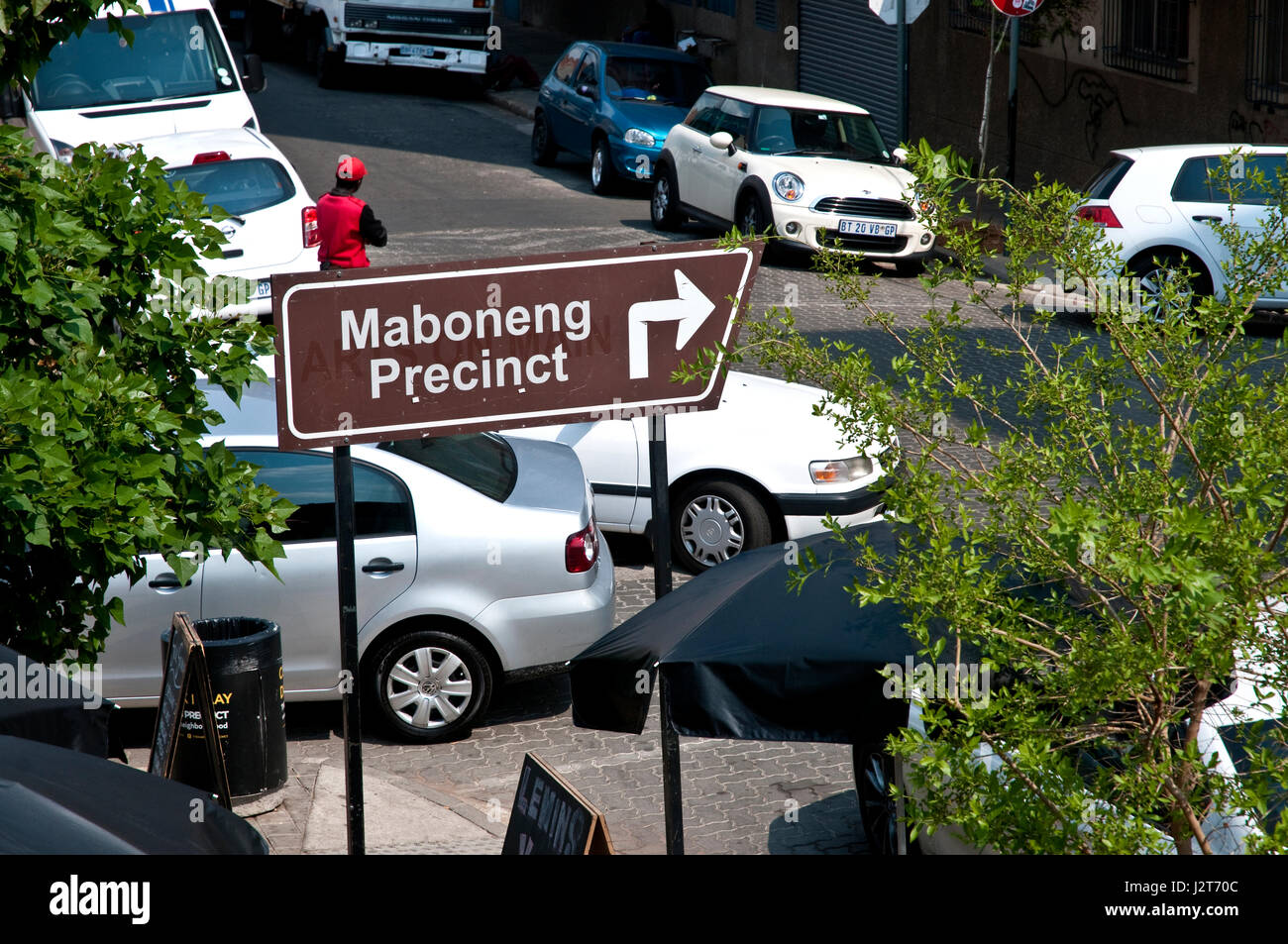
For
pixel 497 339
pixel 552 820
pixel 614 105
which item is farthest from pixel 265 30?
pixel 552 820

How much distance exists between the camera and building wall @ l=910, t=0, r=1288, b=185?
17859 mm

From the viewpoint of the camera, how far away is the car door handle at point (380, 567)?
7289mm

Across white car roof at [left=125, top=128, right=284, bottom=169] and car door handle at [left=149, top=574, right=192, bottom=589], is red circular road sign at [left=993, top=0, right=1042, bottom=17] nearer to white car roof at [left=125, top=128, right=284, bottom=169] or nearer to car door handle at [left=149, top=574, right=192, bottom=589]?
white car roof at [left=125, top=128, right=284, bottom=169]

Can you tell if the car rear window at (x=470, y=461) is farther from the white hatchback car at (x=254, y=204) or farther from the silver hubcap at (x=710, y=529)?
the white hatchback car at (x=254, y=204)

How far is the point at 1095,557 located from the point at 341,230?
33.6 ft

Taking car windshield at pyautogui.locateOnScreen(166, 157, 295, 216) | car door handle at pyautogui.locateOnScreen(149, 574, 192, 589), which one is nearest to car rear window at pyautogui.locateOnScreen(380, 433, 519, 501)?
car door handle at pyautogui.locateOnScreen(149, 574, 192, 589)

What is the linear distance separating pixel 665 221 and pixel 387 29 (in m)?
10.5

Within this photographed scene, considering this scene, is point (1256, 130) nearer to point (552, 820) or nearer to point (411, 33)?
point (411, 33)

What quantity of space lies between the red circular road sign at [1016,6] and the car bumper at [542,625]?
12.9m

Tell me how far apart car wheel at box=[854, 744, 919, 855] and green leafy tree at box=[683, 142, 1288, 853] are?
2.28 meters
